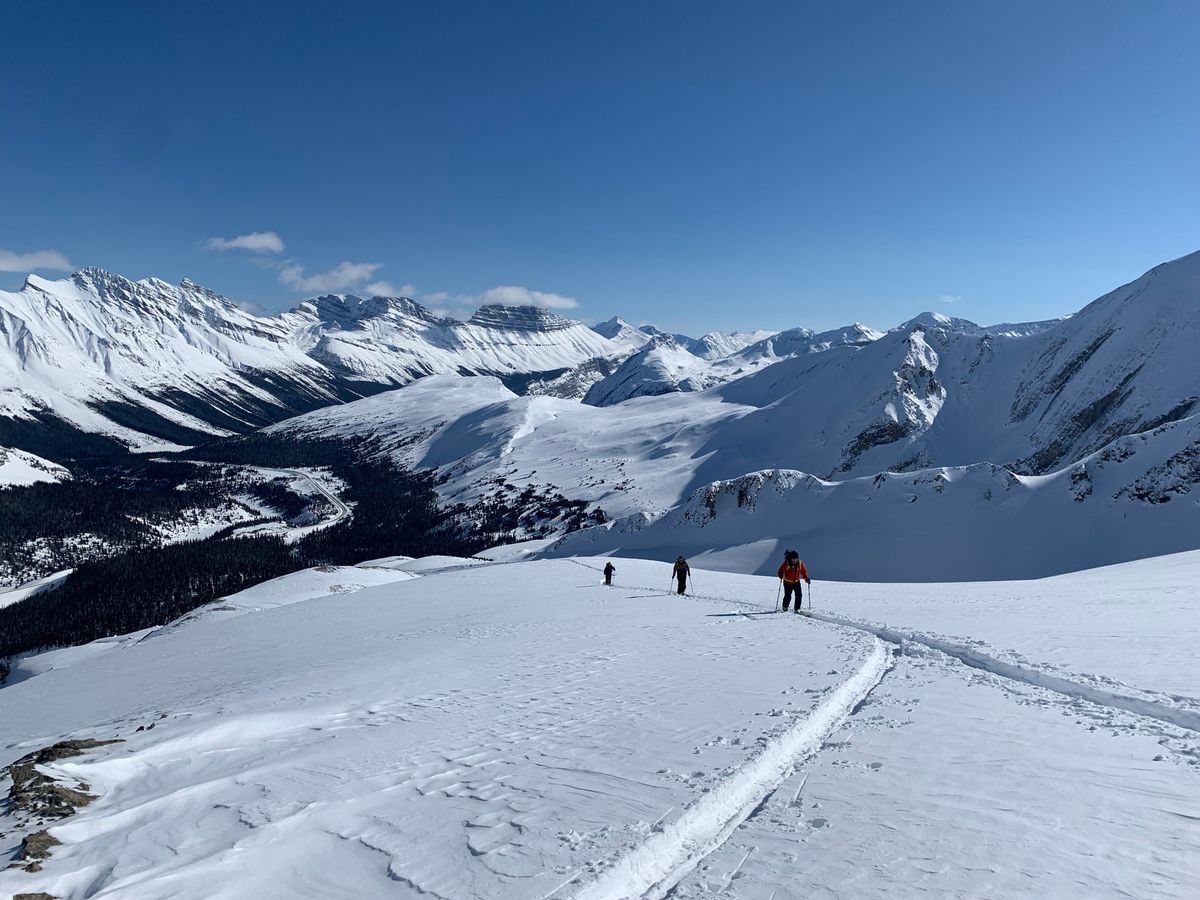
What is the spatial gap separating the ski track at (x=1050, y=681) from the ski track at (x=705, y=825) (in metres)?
4.79

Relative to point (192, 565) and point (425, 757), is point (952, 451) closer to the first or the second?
point (425, 757)

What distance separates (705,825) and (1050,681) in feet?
30.3

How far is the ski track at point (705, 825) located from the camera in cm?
636

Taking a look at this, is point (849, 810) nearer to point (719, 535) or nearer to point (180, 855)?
point (180, 855)

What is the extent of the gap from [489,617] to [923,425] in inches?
5018

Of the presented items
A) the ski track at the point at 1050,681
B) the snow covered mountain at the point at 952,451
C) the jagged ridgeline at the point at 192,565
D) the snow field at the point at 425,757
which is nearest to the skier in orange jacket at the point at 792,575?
the snow field at the point at 425,757

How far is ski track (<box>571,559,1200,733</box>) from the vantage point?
10.3 meters

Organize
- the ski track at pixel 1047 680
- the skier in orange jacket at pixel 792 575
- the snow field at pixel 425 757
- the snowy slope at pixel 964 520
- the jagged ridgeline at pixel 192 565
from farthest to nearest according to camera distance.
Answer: the jagged ridgeline at pixel 192 565 < the snowy slope at pixel 964 520 < the skier in orange jacket at pixel 792 575 < the ski track at pixel 1047 680 < the snow field at pixel 425 757

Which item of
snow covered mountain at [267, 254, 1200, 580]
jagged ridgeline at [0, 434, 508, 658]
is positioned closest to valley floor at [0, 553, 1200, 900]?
snow covered mountain at [267, 254, 1200, 580]

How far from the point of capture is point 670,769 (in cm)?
893

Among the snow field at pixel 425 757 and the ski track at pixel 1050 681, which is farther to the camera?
the ski track at pixel 1050 681

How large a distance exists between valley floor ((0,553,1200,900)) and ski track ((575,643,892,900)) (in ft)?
0.12

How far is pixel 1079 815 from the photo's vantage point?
22.8ft

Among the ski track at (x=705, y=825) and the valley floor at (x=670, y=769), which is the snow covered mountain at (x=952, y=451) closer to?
the valley floor at (x=670, y=769)
